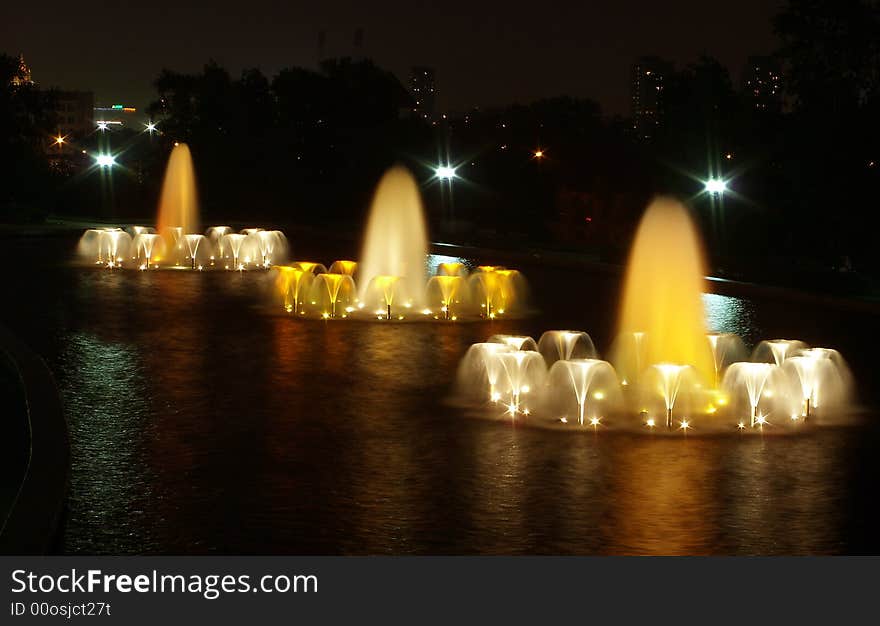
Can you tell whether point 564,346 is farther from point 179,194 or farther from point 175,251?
point 179,194

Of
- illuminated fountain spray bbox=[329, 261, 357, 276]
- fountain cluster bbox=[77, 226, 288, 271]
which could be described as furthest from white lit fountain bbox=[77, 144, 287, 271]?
illuminated fountain spray bbox=[329, 261, 357, 276]

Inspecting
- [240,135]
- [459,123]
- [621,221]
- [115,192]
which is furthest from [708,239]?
[459,123]

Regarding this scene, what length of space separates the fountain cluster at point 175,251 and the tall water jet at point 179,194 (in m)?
13.9

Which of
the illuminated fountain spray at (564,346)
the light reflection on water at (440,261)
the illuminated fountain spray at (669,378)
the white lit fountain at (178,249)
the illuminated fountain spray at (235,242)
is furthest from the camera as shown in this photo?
the illuminated fountain spray at (235,242)

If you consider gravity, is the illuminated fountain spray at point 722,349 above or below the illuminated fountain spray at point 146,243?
below

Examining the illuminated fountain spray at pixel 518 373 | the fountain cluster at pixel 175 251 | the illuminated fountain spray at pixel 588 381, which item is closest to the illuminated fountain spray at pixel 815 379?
the illuminated fountain spray at pixel 588 381

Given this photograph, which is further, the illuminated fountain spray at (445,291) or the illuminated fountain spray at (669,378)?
the illuminated fountain spray at (445,291)

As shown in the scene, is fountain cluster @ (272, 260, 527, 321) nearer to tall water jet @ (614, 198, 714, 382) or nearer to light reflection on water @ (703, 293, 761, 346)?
tall water jet @ (614, 198, 714, 382)

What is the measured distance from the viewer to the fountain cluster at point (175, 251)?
125ft

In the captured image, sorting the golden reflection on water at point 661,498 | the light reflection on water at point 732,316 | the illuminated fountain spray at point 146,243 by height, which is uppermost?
the illuminated fountain spray at point 146,243

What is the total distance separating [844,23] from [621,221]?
12.3m

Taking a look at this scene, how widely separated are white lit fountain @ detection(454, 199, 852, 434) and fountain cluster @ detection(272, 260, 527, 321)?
6.48m

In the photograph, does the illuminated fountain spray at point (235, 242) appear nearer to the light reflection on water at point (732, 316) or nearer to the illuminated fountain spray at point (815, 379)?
the light reflection on water at point (732, 316)

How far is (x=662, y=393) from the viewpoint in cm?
1521
